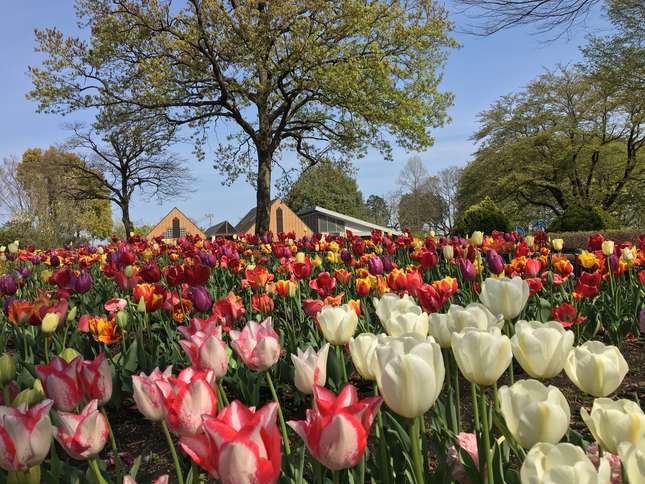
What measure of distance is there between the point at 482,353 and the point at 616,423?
300 mm

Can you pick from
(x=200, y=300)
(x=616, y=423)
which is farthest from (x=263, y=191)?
(x=616, y=423)

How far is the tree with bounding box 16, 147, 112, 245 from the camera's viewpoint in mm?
19688

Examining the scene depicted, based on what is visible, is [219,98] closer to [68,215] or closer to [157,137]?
[157,137]

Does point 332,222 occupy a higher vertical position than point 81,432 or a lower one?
higher

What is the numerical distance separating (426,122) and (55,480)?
17.3 m

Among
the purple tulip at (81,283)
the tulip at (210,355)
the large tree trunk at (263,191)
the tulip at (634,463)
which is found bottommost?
the tulip at (634,463)

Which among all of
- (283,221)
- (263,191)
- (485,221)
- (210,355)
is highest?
(283,221)

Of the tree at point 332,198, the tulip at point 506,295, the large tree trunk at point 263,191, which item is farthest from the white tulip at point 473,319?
the tree at point 332,198

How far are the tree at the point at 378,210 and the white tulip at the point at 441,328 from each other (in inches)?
2940

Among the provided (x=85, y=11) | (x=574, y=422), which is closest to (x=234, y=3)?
(x=85, y=11)

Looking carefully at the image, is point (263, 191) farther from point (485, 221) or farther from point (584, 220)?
point (584, 220)

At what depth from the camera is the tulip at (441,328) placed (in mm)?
1531

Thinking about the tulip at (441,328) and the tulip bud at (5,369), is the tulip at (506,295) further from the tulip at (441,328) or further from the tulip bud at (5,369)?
the tulip bud at (5,369)

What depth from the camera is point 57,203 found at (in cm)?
2212
